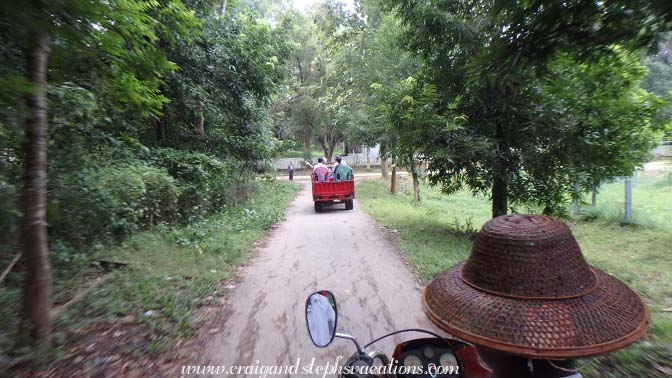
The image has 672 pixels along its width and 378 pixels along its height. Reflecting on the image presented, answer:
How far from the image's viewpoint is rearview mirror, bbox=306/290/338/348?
2047mm

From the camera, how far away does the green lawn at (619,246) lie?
311 cm

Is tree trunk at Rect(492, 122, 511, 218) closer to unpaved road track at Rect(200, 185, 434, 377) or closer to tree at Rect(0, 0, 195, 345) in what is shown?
unpaved road track at Rect(200, 185, 434, 377)

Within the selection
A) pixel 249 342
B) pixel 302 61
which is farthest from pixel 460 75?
pixel 302 61

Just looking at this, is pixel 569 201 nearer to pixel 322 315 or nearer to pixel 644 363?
pixel 644 363

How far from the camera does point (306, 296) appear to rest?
5.20 meters

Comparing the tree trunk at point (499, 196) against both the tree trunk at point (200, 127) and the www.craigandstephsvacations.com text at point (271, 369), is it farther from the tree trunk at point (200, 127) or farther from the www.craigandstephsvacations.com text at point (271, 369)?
the tree trunk at point (200, 127)

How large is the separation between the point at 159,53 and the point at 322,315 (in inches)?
156

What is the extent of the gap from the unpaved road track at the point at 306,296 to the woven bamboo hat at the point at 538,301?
7.18ft

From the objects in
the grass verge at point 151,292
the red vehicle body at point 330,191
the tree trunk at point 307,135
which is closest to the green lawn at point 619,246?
the red vehicle body at point 330,191

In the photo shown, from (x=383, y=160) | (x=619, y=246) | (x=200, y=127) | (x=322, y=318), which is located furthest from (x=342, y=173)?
(x=322, y=318)

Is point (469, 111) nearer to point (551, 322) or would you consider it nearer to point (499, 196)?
point (499, 196)

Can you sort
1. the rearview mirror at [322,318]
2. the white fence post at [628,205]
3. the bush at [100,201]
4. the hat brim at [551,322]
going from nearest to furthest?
the hat brim at [551,322]
the rearview mirror at [322,318]
the bush at [100,201]
the white fence post at [628,205]

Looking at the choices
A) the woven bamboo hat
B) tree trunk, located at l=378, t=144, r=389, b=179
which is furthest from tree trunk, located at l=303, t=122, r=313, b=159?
the woven bamboo hat

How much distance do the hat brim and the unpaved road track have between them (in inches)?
85.3
